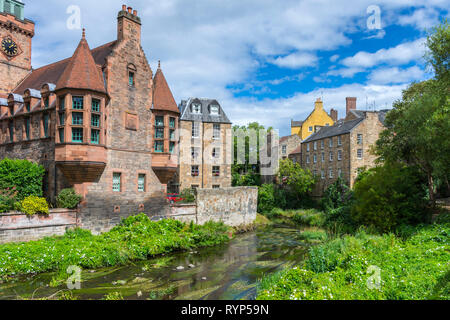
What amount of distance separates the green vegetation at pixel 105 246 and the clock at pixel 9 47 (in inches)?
755

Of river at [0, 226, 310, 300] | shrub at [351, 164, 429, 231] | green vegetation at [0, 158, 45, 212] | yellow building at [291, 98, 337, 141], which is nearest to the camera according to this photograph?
river at [0, 226, 310, 300]

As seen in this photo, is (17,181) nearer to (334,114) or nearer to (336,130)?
(336,130)

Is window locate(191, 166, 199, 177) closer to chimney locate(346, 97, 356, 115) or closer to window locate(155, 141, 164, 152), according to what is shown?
window locate(155, 141, 164, 152)

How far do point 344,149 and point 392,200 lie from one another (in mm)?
16037

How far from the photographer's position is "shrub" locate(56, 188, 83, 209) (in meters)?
17.0

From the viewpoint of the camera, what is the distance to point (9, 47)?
25656mm

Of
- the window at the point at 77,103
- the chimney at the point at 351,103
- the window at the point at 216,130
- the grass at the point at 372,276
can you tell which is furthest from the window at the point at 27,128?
the chimney at the point at 351,103

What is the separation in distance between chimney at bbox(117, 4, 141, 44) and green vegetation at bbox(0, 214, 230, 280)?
12.7m

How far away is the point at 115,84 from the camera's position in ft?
64.4

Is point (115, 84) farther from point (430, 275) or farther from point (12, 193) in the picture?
point (430, 275)

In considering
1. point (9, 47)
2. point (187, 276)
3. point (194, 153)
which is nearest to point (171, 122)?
point (187, 276)

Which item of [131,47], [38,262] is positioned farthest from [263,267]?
[131,47]

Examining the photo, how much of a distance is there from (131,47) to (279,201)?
1015 inches

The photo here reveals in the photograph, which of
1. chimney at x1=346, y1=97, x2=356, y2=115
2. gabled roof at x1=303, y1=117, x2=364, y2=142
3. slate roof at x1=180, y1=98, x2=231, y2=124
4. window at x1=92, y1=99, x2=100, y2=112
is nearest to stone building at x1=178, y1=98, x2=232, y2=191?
slate roof at x1=180, y1=98, x2=231, y2=124
